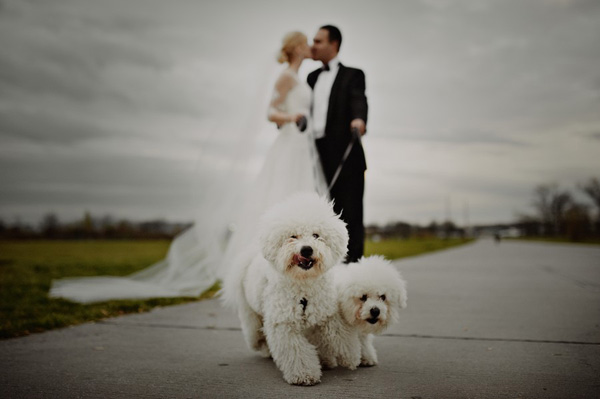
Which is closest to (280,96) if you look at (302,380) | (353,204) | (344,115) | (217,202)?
(344,115)

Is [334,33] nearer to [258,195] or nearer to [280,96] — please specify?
[280,96]

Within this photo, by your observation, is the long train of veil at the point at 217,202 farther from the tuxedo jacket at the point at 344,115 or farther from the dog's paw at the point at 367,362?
the dog's paw at the point at 367,362

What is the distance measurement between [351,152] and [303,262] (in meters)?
1.90

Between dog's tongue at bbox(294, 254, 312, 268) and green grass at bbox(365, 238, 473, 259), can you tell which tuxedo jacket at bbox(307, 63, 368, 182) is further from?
green grass at bbox(365, 238, 473, 259)

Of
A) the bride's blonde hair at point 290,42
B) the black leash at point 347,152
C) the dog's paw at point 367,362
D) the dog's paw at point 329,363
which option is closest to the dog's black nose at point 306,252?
the dog's paw at point 329,363

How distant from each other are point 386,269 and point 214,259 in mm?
Result: 3317

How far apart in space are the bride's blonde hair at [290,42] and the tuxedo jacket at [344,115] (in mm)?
682

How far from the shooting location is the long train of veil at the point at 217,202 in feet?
19.1

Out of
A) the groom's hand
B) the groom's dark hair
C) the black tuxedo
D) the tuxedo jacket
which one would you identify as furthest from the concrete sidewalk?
the groom's dark hair

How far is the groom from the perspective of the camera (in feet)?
14.8

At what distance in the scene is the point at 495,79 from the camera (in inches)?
530

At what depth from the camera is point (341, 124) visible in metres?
4.68

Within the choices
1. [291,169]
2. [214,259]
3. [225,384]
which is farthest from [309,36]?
[225,384]

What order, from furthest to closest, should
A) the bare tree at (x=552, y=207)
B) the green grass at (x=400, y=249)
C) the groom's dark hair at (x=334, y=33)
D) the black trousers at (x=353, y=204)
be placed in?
the bare tree at (x=552, y=207)
the green grass at (x=400, y=249)
the groom's dark hair at (x=334, y=33)
the black trousers at (x=353, y=204)
